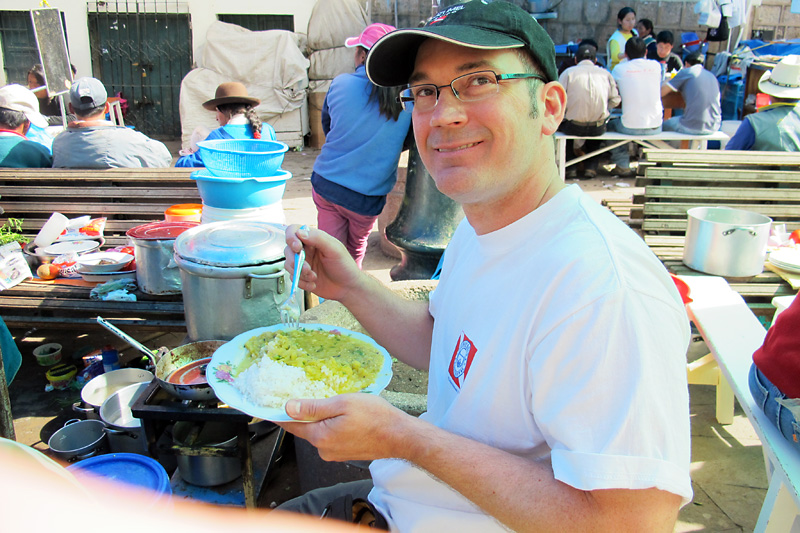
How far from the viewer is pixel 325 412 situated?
138 centimetres

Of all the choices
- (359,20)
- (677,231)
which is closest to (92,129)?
(677,231)

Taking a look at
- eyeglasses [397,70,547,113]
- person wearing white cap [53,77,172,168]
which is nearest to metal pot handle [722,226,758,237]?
eyeglasses [397,70,547,113]

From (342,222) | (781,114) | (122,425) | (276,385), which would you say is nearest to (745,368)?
(276,385)

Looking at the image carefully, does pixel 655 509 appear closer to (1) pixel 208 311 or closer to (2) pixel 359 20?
(1) pixel 208 311

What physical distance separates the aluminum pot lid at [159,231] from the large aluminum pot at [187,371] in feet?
3.90

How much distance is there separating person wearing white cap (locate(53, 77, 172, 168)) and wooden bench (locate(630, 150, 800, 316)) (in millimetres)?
4811

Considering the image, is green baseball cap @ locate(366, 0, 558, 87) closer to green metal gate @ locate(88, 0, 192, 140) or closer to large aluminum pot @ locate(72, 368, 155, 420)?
large aluminum pot @ locate(72, 368, 155, 420)

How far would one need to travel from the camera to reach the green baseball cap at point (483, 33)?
4.55 feet

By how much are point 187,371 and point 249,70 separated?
10.3 metres

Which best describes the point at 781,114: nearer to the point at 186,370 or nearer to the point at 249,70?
the point at 186,370

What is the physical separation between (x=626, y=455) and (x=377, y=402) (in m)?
0.59

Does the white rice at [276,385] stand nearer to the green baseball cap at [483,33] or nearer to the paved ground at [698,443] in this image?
the green baseball cap at [483,33]

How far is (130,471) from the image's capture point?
6.79 feet

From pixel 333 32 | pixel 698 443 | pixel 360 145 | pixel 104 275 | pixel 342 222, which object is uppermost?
pixel 333 32
